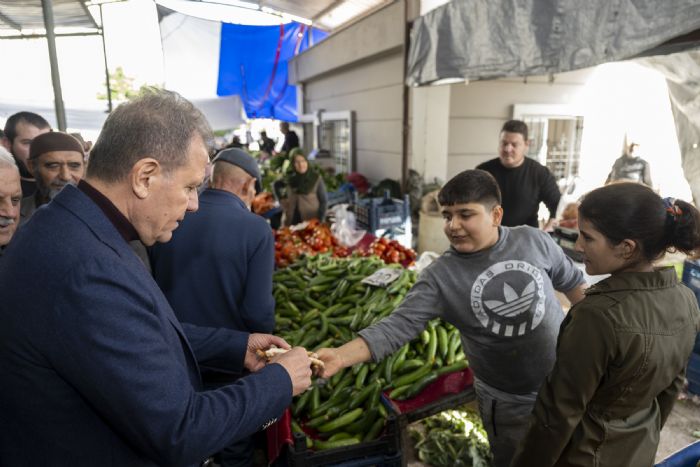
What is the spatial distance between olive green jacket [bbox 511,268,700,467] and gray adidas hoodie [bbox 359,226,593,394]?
479mm

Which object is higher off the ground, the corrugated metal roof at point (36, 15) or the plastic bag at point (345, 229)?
the corrugated metal roof at point (36, 15)

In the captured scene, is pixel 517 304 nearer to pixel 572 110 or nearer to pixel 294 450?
pixel 294 450

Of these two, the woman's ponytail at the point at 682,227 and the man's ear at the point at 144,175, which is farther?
the woman's ponytail at the point at 682,227

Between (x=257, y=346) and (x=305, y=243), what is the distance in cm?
351

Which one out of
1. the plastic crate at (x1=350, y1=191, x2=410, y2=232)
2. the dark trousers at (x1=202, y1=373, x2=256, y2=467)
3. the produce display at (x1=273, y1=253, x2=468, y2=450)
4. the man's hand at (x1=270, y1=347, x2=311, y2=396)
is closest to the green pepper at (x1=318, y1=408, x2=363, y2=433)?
the produce display at (x1=273, y1=253, x2=468, y2=450)

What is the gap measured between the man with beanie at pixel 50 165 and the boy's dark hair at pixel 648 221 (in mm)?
3216

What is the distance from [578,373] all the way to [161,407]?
142 cm

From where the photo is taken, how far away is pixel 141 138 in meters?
1.17

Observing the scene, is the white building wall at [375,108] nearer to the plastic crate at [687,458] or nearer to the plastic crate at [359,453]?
the plastic crate at [359,453]

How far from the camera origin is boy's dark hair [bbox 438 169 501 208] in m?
2.22

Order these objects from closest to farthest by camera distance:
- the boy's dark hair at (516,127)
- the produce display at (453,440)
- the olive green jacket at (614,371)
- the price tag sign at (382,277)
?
1. the olive green jacket at (614,371)
2. the produce display at (453,440)
3. the price tag sign at (382,277)
4. the boy's dark hair at (516,127)

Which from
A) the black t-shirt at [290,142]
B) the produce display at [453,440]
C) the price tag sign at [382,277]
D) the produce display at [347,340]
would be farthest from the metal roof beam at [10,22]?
the black t-shirt at [290,142]

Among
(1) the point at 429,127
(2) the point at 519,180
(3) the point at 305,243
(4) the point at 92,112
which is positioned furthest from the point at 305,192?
(4) the point at 92,112

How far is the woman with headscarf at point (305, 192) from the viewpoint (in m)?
7.25
